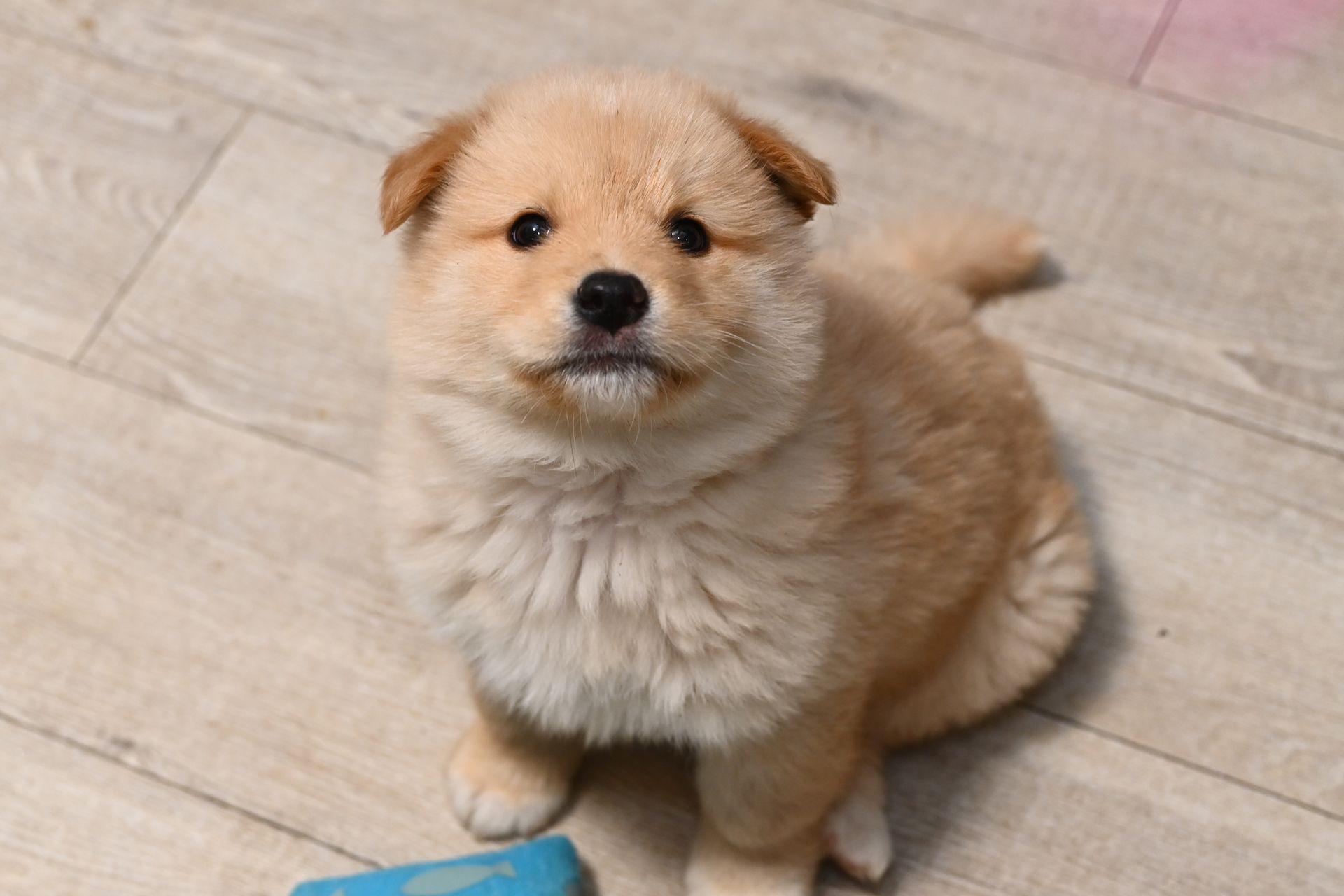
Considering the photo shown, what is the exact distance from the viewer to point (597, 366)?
112cm

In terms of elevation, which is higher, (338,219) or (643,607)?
(643,607)

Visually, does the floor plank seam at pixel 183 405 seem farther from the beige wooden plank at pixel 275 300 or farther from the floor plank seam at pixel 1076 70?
the floor plank seam at pixel 1076 70

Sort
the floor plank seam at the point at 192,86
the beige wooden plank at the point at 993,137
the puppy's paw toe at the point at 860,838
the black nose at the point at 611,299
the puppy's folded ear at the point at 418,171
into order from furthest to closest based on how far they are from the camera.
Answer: the floor plank seam at the point at 192,86 → the beige wooden plank at the point at 993,137 → the puppy's paw toe at the point at 860,838 → the puppy's folded ear at the point at 418,171 → the black nose at the point at 611,299

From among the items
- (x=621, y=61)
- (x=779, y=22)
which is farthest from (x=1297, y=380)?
(x=621, y=61)

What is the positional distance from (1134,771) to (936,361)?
2.02 feet

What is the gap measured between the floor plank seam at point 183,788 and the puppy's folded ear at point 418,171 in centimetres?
79

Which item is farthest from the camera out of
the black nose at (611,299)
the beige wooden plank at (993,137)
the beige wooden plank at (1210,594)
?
the beige wooden plank at (993,137)

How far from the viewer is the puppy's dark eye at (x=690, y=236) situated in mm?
1186

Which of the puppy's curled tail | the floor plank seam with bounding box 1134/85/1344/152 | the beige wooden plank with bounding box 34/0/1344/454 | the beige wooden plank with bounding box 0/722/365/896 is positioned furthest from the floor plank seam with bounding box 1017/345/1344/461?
the beige wooden plank with bounding box 0/722/365/896

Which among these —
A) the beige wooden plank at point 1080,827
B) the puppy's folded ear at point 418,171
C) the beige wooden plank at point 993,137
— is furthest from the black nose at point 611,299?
the beige wooden plank at point 993,137

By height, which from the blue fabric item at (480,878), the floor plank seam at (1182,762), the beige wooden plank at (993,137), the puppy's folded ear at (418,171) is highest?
the puppy's folded ear at (418,171)

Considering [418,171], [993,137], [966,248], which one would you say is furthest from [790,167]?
[993,137]

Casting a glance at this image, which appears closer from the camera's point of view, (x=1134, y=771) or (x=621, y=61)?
(x=1134, y=771)

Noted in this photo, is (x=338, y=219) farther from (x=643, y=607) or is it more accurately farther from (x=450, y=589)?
(x=643, y=607)
